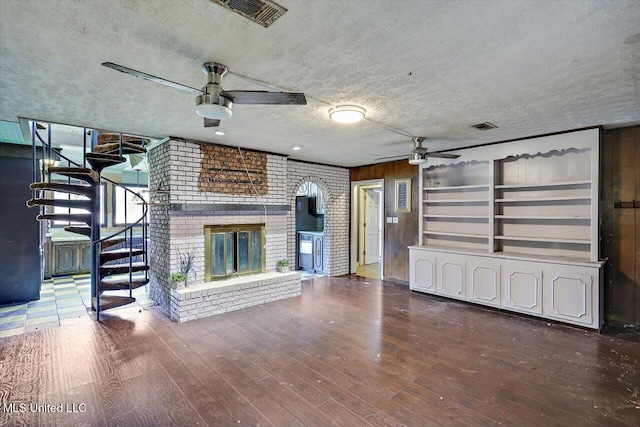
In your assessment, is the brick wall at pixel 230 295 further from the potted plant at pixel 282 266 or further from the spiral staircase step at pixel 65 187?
the spiral staircase step at pixel 65 187

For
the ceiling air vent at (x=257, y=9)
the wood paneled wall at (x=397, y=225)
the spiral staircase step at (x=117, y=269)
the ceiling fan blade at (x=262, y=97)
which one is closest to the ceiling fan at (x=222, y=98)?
the ceiling fan blade at (x=262, y=97)

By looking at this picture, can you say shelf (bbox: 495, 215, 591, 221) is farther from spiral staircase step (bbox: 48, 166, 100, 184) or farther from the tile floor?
spiral staircase step (bbox: 48, 166, 100, 184)

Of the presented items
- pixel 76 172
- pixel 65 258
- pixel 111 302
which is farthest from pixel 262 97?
pixel 65 258

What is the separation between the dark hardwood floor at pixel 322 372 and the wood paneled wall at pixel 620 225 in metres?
0.71

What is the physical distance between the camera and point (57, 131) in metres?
4.89

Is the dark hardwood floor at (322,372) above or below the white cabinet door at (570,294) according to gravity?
below

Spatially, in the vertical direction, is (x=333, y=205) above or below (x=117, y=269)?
above

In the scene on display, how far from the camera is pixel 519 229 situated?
478 cm

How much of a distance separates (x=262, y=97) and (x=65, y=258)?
723 cm

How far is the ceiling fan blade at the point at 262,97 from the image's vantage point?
2.04 m

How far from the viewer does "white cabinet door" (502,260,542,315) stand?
4162mm

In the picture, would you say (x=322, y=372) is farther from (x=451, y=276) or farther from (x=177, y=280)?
(x=451, y=276)

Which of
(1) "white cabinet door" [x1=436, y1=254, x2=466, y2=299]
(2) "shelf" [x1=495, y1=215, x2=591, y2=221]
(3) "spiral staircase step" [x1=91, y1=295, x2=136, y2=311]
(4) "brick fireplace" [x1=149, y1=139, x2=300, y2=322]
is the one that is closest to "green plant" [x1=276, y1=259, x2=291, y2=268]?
(4) "brick fireplace" [x1=149, y1=139, x2=300, y2=322]

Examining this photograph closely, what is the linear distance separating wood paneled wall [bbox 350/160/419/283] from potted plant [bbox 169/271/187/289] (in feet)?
12.8
